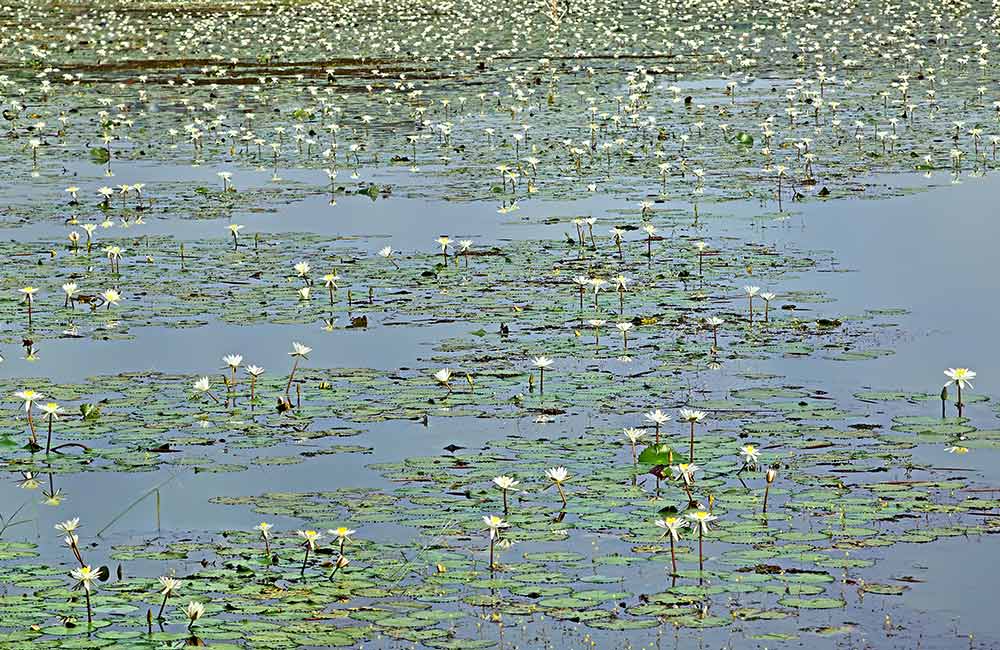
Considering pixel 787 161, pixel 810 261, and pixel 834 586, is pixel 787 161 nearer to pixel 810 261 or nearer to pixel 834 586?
pixel 810 261

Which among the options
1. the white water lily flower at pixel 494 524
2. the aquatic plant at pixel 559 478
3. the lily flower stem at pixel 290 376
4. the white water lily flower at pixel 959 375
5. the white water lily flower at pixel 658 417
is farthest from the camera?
the lily flower stem at pixel 290 376

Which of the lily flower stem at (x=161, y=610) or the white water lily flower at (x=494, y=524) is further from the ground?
the white water lily flower at (x=494, y=524)

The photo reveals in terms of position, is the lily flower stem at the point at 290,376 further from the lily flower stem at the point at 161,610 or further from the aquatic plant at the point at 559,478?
the lily flower stem at the point at 161,610

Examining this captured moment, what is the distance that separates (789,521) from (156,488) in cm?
267

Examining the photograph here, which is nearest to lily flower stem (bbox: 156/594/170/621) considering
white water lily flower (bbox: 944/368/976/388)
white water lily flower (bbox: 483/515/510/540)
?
white water lily flower (bbox: 483/515/510/540)

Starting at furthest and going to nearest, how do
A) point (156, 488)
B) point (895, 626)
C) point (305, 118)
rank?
point (305, 118) → point (156, 488) → point (895, 626)

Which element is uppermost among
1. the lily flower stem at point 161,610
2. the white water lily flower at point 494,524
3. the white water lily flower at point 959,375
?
the white water lily flower at point 959,375

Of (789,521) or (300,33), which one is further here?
(300,33)

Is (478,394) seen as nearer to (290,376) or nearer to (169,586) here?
(290,376)

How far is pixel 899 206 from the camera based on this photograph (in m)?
14.2

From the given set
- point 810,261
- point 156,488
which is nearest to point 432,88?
point 810,261

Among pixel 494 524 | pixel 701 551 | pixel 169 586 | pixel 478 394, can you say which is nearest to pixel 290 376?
pixel 478 394

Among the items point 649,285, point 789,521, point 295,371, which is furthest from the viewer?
point 649,285

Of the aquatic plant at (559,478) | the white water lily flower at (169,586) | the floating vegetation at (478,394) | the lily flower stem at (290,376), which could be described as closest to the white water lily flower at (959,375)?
the floating vegetation at (478,394)
